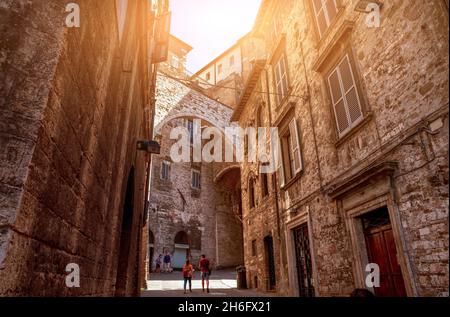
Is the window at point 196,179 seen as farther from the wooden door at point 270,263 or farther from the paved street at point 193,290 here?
the wooden door at point 270,263

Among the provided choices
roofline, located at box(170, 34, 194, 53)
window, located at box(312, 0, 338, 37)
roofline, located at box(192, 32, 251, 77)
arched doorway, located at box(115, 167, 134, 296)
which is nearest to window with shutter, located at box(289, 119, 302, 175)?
window, located at box(312, 0, 338, 37)

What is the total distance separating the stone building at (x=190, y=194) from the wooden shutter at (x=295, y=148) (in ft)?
40.0

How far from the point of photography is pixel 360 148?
5605 millimetres

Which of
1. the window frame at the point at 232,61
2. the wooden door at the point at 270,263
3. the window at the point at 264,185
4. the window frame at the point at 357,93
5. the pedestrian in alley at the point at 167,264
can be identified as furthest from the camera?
the window frame at the point at 232,61

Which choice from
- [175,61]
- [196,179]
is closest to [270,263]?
[196,179]

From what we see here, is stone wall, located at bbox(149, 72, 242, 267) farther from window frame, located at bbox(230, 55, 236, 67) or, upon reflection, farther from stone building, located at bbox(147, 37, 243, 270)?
A: window frame, located at bbox(230, 55, 236, 67)

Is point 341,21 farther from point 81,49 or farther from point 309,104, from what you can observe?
point 81,49

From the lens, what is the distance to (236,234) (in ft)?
82.3

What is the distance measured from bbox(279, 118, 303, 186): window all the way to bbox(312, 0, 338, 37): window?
8.43 ft

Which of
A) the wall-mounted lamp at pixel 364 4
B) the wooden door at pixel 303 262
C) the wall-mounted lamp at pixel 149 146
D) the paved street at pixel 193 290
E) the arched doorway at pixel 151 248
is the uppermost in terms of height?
the wall-mounted lamp at pixel 364 4

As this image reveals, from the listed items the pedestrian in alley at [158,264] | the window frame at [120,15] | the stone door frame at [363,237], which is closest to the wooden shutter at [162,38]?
the window frame at [120,15]

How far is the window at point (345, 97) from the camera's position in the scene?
232 inches
